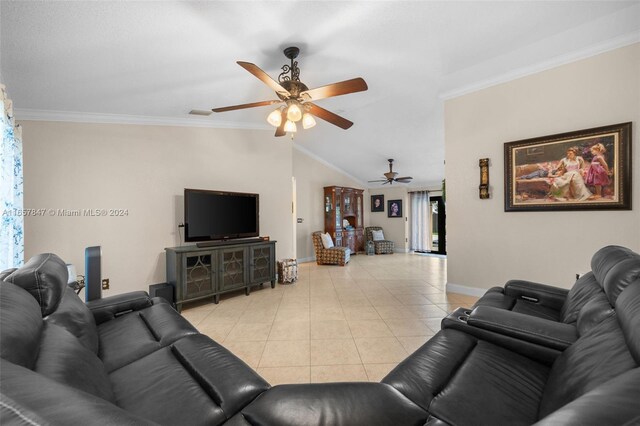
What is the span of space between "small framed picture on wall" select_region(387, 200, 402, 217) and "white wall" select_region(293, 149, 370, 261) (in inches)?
97.5

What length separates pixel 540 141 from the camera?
286cm

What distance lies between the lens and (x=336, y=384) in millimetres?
822

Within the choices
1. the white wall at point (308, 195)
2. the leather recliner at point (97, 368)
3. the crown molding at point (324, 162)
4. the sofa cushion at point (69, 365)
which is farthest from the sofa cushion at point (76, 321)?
the crown molding at point (324, 162)

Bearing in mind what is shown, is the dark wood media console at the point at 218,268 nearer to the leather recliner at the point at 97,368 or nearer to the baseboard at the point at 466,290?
the leather recliner at the point at 97,368

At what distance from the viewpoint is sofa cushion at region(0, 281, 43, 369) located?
648 millimetres

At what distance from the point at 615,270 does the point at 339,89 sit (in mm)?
2105

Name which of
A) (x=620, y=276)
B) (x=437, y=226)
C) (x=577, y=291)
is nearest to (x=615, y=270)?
(x=620, y=276)

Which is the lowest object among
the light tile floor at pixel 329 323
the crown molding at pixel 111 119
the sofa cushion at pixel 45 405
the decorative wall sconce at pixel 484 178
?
the light tile floor at pixel 329 323

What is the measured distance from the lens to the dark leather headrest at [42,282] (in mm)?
1104

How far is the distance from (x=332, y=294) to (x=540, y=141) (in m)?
3.21

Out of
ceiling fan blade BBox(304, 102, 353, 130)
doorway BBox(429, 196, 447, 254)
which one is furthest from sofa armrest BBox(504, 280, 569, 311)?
doorway BBox(429, 196, 447, 254)

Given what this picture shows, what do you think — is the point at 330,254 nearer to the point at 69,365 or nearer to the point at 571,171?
the point at 571,171

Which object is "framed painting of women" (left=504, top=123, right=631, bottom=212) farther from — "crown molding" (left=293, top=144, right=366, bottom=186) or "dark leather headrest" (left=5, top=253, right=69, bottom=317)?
"crown molding" (left=293, top=144, right=366, bottom=186)

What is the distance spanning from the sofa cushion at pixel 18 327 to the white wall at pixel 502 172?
3.93m
